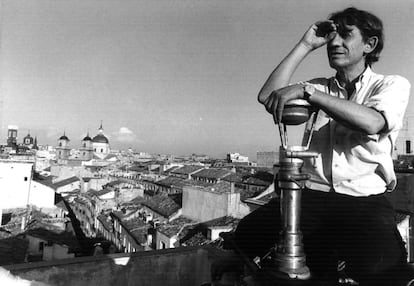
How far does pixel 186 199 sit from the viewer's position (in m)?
17.6

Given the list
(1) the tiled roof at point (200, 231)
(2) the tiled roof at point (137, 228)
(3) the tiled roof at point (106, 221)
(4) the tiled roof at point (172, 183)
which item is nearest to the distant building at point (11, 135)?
(4) the tiled roof at point (172, 183)

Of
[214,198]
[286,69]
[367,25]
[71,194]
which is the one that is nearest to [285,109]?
[286,69]

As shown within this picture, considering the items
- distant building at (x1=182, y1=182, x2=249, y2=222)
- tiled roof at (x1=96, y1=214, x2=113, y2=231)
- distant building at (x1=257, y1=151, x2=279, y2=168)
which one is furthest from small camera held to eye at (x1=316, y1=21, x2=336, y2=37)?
distant building at (x1=257, y1=151, x2=279, y2=168)

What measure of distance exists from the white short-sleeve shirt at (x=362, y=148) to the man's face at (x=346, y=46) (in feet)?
0.39

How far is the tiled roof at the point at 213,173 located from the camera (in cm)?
3288

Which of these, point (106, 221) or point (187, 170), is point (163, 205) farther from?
point (187, 170)

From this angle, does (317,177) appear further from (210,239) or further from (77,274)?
(210,239)

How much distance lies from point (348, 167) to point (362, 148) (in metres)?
0.10

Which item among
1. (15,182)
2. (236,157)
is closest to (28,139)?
(236,157)

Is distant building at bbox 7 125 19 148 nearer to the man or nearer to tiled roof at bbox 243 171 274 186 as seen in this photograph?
tiled roof at bbox 243 171 274 186

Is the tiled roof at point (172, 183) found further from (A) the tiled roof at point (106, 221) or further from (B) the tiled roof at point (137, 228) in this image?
(B) the tiled roof at point (137, 228)

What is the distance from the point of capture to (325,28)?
1340 mm

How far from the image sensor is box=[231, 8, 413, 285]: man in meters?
1.15

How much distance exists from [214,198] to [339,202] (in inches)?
581
